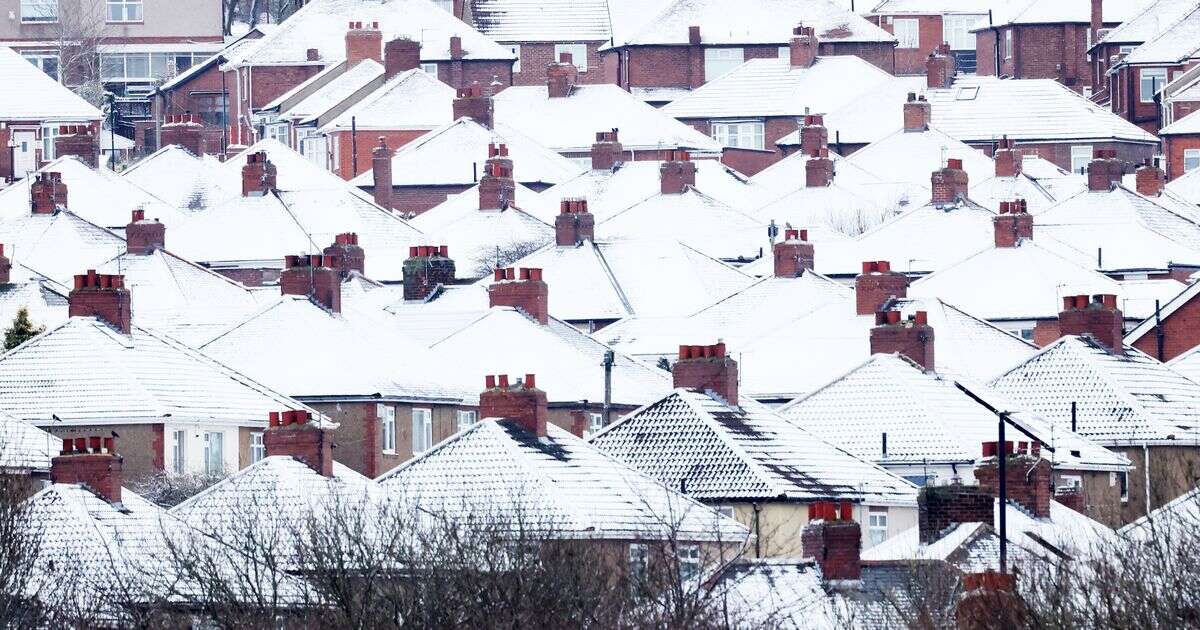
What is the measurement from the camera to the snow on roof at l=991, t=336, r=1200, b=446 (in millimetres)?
94625

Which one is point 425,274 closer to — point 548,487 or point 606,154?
point 606,154

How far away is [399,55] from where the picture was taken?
164 meters

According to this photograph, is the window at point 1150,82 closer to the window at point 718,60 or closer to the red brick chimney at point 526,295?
the window at point 718,60

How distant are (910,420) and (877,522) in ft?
21.5

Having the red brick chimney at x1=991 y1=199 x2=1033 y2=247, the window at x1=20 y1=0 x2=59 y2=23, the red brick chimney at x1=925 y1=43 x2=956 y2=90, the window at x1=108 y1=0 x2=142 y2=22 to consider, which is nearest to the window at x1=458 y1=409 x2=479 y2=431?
the red brick chimney at x1=991 y1=199 x2=1033 y2=247

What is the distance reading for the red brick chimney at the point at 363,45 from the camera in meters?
167

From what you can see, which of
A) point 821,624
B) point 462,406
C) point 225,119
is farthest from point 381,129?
point 821,624

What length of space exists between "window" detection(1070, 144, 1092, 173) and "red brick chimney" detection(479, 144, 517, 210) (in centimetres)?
2736

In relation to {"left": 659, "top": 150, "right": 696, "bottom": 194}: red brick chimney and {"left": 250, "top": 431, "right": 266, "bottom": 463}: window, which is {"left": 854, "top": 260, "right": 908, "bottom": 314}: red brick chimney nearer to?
{"left": 250, "top": 431, "right": 266, "bottom": 463}: window

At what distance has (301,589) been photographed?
6231 cm

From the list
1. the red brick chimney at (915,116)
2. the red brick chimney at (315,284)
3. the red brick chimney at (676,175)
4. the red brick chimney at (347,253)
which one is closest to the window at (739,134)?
the red brick chimney at (915,116)

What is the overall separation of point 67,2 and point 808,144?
33340 mm

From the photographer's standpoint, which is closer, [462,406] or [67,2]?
[462,406]

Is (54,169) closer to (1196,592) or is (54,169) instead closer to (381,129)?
(381,129)
